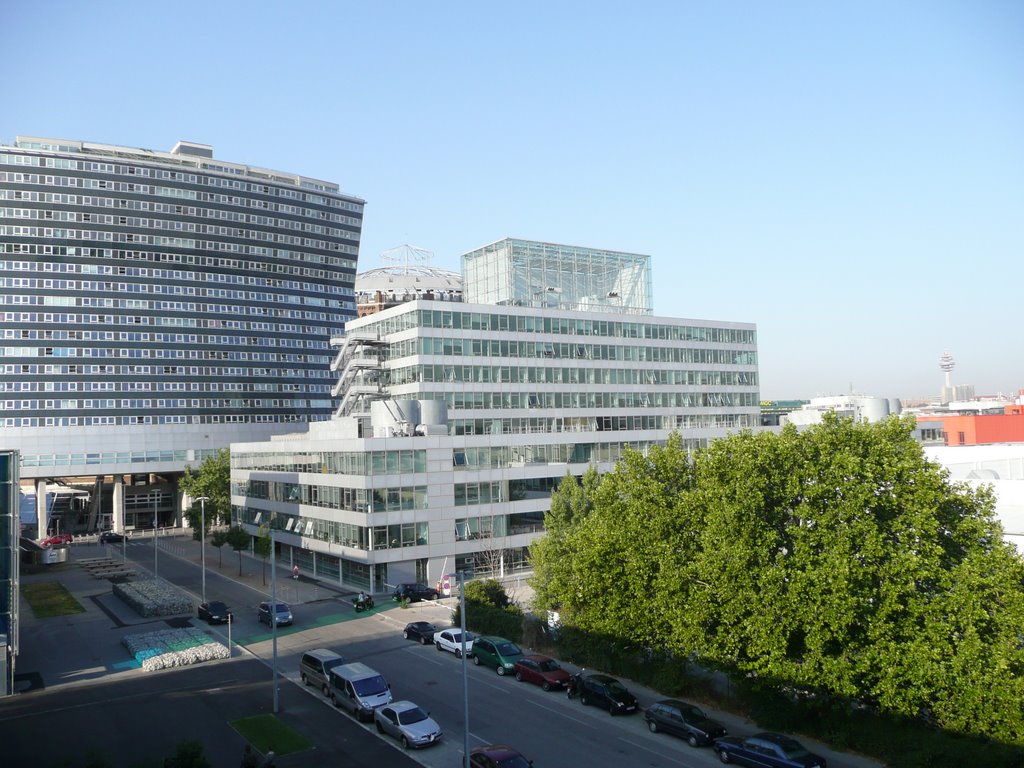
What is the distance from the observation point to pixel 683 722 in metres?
31.4

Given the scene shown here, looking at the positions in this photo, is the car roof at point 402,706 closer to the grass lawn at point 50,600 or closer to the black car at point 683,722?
the black car at point 683,722

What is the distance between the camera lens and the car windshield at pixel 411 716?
31.6m

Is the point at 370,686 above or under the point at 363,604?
above

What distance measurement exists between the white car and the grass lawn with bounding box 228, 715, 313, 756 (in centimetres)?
1240

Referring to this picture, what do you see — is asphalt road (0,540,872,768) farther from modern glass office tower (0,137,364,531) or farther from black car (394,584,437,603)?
modern glass office tower (0,137,364,531)

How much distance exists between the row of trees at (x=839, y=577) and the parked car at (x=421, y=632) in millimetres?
14084

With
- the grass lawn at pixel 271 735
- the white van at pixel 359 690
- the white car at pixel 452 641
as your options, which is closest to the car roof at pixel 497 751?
the white van at pixel 359 690

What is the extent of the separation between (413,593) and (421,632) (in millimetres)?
13541

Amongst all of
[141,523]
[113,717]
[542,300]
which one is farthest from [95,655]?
[141,523]

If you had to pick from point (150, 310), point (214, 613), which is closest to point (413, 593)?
point (214, 613)

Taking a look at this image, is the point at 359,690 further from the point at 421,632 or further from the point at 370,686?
the point at 421,632

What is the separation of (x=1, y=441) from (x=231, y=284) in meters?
40.8

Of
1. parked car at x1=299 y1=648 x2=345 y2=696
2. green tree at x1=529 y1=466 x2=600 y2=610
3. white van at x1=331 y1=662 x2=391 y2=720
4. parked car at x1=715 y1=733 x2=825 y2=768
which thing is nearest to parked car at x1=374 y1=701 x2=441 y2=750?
white van at x1=331 y1=662 x2=391 y2=720

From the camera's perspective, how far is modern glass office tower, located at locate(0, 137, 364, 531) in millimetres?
115562
